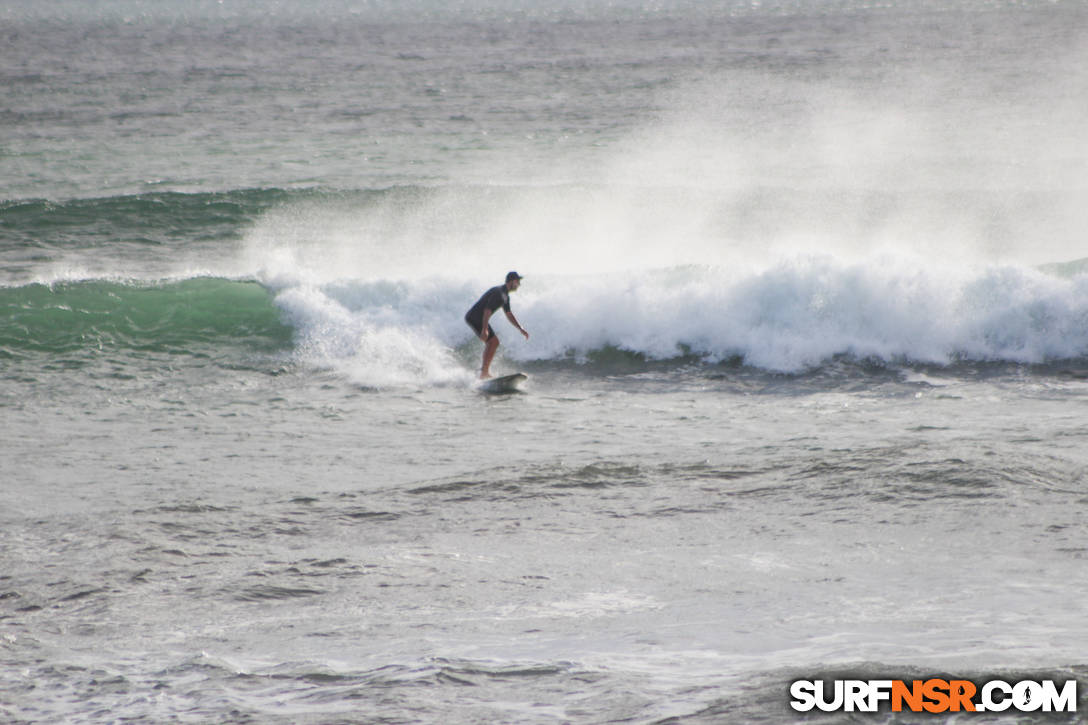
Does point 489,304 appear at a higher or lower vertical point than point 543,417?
higher

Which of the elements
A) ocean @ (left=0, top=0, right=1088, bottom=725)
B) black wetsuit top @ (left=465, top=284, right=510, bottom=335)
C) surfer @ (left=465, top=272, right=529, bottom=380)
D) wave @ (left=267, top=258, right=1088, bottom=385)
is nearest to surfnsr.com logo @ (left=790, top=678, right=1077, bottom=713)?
ocean @ (left=0, top=0, right=1088, bottom=725)

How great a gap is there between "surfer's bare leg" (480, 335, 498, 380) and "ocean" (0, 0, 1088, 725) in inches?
6.8

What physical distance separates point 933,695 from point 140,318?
13.2 meters

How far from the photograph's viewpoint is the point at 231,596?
22.4 ft

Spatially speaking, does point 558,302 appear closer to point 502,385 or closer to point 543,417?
point 502,385

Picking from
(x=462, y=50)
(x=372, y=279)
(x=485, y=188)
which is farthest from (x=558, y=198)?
(x=462, y=50)

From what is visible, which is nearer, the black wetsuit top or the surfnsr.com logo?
the surfnsr.com logo

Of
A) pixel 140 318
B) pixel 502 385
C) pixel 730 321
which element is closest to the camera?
pixel 502 385

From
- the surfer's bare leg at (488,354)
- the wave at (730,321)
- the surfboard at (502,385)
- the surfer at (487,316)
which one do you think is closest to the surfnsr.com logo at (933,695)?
the surfboard at (502,385)

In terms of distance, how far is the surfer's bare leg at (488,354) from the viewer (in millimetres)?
13281

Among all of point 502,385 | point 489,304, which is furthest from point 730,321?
point 502,385

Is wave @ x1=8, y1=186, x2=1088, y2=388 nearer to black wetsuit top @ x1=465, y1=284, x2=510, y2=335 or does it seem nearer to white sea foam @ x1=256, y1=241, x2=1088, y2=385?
white sea foam @ x1=256, y1=241, x2=1088, y2=385

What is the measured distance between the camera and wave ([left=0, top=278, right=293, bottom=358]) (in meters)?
14.9

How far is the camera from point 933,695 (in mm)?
4934
